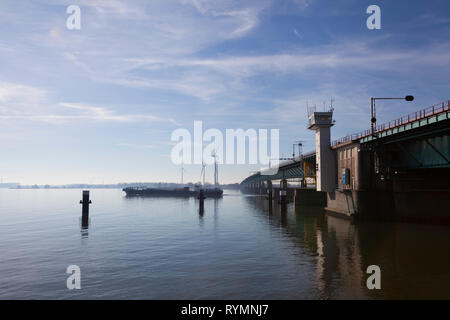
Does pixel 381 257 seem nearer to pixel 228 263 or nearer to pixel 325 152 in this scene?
pixel 228 263

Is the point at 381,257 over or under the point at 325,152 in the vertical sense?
under

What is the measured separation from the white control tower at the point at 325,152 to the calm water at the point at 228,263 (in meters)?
22.6

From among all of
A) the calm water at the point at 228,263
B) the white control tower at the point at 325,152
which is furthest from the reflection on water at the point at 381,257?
the white control tower at the point at 325,152

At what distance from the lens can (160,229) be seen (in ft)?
165

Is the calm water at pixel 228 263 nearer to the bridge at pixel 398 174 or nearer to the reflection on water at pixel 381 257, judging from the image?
the reflection on water at pixel 381 257

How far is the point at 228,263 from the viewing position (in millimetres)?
27734

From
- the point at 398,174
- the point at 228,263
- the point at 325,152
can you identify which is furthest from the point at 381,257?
the point at 325,152

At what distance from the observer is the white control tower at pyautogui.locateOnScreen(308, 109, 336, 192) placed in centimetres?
7000

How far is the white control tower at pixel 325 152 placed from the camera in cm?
7000

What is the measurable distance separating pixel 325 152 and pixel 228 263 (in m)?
49.5
